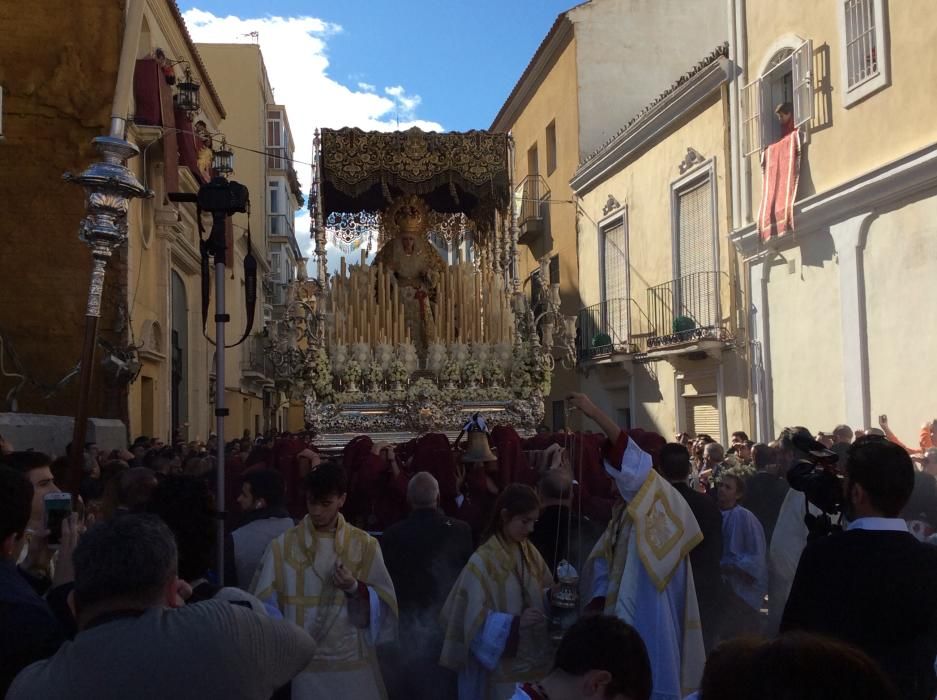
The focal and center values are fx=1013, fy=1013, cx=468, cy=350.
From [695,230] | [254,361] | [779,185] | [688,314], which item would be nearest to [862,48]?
[779,185]

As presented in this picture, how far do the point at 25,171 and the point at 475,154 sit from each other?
6.50 metres

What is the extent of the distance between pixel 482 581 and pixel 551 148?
19.3 m

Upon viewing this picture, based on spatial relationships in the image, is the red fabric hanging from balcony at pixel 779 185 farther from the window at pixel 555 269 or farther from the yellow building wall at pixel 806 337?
the window at pixel 555 269

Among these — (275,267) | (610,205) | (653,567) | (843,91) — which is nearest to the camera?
(653,567)

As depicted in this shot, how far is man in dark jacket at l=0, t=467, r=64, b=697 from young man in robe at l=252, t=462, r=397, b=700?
1372 mm

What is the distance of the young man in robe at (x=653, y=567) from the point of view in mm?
3512

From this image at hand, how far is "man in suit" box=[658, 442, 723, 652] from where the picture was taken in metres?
4.16

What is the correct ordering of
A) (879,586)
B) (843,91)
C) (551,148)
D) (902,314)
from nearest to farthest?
1. (879,586)
2. (902,314)
3. (843,91)
4. (551,148)

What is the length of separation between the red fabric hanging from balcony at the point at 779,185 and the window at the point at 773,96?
235mm

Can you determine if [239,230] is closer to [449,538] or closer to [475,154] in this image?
[475,154]

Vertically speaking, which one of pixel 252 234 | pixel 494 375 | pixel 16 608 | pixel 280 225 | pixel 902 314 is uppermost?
pixel 280 225

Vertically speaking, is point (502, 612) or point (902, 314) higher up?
point (902, 314)

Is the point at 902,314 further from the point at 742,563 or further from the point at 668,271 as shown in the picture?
the point at 742,563

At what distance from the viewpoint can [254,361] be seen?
28.3m
